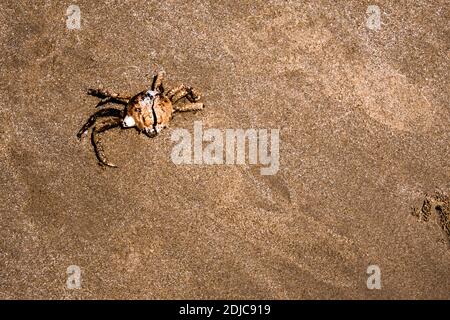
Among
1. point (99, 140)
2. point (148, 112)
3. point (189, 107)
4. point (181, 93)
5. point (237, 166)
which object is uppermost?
point (181, 93)

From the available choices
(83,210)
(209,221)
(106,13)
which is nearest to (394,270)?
(209,221)

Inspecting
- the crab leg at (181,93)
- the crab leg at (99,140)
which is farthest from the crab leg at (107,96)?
the crab leg at (181,93)

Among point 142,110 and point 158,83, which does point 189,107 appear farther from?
point 142,110

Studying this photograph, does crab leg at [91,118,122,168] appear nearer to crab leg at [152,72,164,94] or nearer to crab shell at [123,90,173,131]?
crab shell at [123,90,173,131]

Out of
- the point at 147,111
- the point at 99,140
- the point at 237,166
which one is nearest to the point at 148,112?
the point at 147,111

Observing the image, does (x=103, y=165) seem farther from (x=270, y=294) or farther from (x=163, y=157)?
(x=270, y=294)

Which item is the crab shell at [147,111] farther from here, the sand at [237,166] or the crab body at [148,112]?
the sand at [237,166]

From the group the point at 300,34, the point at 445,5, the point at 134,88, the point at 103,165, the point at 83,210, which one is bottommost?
the point at 83,210
